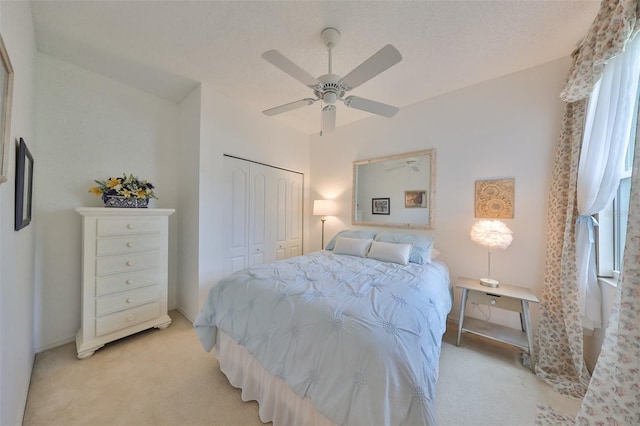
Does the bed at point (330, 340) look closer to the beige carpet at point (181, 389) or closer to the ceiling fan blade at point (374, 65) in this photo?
the beige carpet at point (181, 389)

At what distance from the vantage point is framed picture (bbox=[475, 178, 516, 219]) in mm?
2348

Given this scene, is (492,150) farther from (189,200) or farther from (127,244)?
→ (127,244)

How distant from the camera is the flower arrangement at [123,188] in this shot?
7.31 ft

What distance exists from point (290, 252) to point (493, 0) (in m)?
3.57

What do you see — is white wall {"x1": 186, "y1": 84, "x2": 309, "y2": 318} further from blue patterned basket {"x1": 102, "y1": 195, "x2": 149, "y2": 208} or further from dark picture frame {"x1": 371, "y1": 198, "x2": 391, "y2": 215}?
dark picture frame {"x1": 371, "y1": 198, "x2": 391, "y2": 215}

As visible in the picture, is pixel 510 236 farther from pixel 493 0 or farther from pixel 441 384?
pixel 493 0

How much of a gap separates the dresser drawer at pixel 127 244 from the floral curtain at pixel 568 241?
3737 millimetres

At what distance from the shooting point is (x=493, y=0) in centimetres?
154

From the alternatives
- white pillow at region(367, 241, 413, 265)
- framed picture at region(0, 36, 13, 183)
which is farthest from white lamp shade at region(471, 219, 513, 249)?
framed picture at region(0, 36, 13, 183)

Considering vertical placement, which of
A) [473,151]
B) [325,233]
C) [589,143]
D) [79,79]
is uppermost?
[79,79]

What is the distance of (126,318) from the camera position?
7.25ft

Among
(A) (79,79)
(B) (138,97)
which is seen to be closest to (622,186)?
(B) (138,97)

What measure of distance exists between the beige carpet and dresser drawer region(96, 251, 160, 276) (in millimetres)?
739

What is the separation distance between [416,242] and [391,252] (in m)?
0.37
